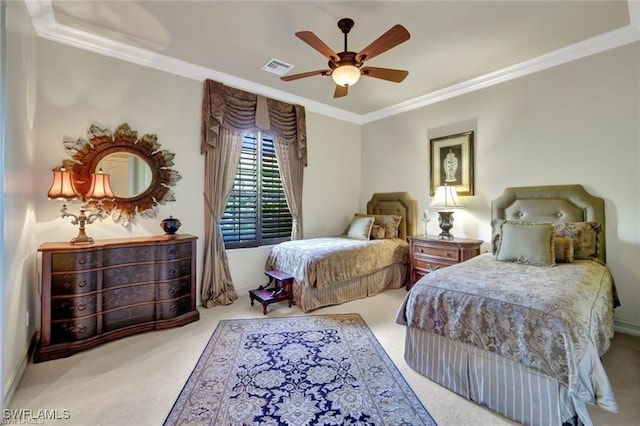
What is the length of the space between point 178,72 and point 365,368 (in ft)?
12.8

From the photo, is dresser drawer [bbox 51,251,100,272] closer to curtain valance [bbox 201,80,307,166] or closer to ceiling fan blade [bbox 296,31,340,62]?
curtain valance [bbox 201,80,307,166]

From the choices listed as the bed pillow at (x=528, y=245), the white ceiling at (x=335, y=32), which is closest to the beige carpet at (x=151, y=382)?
the bed pillow at (x=528, y=245)

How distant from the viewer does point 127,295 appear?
279 centimetres

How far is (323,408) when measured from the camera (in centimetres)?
180

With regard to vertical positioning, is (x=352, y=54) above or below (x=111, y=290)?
above

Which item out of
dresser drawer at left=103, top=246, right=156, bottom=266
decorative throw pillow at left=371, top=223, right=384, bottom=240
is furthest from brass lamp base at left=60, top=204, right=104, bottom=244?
decorative throw pillow at left=371, top=223, right=384, bottom=240

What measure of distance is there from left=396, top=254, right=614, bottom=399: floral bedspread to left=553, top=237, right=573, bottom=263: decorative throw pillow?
0.19m

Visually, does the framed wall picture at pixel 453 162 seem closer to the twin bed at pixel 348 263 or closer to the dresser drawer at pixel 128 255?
the twin bed at pixel 348 263

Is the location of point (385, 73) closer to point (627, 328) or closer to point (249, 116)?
point (249, 116)

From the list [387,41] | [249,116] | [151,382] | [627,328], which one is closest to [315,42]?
[387,41]

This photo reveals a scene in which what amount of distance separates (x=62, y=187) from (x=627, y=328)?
5.67m

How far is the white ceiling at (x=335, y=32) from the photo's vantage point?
8.11ft

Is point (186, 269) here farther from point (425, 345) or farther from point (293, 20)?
point (293, 20)

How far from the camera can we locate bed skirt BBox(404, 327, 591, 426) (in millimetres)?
1560
